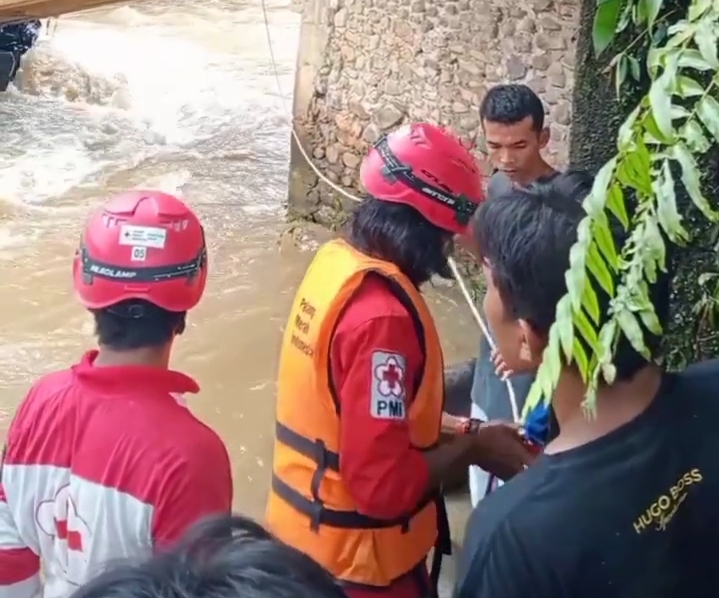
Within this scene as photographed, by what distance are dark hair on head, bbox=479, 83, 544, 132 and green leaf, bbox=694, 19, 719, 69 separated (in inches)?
102

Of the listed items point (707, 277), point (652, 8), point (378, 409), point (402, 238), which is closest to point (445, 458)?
point (378, 409)

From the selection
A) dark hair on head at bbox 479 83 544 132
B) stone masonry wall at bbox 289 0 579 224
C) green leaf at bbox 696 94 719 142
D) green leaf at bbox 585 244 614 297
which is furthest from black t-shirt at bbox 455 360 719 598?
stone masonry wall at bbox 289 0 579 224

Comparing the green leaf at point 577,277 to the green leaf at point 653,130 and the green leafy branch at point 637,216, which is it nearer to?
the green leafy branch at point 637,216

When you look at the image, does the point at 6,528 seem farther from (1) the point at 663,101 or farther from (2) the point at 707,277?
(2) the point at 707,277

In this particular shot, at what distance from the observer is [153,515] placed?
7.53ft

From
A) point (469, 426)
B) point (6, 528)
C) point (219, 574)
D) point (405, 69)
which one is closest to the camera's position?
point (219, 574)

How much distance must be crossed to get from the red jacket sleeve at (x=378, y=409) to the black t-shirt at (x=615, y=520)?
0.76 m

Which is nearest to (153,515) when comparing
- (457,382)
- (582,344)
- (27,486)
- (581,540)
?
(27,486)

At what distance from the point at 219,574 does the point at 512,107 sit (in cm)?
318

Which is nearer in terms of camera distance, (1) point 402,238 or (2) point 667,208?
(2) point 667,208

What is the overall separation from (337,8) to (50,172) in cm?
392

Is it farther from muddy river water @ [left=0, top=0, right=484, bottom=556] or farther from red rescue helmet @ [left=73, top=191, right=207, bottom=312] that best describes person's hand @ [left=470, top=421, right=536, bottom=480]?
muddy river water @ [left=0, top=0, right=484, bottom=556]

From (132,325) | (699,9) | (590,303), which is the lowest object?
(132,325)

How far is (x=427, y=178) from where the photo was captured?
2.83 metres
